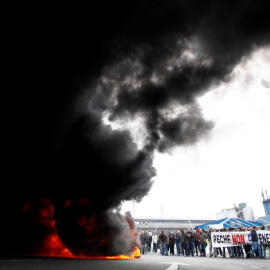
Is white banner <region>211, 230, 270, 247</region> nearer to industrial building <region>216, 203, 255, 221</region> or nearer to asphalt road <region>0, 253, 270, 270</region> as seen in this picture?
asphalt road <region>0, 253, 270, 270</region>

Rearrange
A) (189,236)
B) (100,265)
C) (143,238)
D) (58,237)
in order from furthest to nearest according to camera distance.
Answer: (143,238) < (189,236) < (58,237) < (100,265)

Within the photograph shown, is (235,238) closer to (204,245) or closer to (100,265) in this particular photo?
(204,245)

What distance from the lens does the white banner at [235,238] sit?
12.5 metres

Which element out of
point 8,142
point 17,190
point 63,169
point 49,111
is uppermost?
point 49,111

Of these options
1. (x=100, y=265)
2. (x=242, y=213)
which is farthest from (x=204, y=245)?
(x=242, y=213)

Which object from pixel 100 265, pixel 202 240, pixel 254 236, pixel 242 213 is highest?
pixel 242 213

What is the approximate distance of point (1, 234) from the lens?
1412cm

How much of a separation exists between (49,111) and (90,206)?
6018mm

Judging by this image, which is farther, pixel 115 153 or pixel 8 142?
pixel 115 153

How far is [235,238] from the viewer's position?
13375mm

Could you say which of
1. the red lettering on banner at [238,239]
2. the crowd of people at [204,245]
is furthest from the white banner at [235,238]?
the crowd of people at [204,245]

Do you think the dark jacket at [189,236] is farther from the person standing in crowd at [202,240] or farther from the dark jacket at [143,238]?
the dark jacket at [143,238]

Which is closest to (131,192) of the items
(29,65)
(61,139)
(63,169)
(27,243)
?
(63,169)

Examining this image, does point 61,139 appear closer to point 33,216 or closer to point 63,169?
point 63,169
